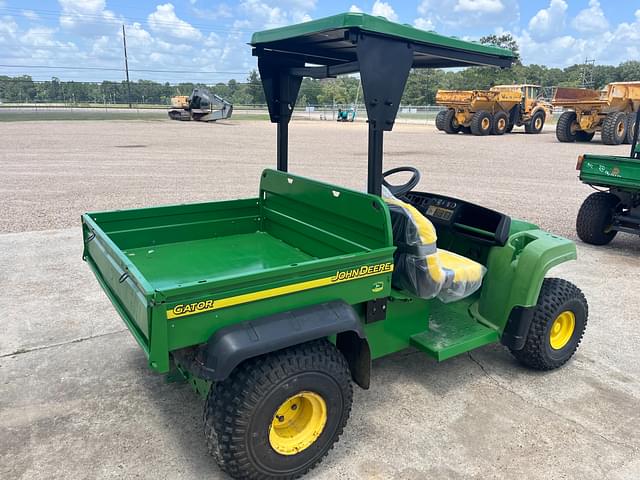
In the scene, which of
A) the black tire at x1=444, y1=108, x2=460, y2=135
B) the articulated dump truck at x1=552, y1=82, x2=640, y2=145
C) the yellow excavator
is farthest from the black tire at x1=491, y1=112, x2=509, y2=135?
the yellow excavator

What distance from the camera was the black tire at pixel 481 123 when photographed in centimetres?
2295

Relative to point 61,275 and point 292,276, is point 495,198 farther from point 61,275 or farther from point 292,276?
point 292,276

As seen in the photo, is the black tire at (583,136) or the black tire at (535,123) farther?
the black tire at (535,123)

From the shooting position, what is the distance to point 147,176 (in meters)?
11.5

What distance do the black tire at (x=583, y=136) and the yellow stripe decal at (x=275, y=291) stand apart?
2093 cm

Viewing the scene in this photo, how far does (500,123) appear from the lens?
23.9 m

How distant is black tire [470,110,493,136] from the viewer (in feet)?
75.3

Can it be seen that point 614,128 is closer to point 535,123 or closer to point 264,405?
point 535,123

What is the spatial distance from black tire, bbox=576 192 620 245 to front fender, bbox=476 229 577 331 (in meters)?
3.50

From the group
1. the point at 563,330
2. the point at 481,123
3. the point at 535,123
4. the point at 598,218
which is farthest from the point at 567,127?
the point at 563,330

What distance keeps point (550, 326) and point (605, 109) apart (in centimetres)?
1882

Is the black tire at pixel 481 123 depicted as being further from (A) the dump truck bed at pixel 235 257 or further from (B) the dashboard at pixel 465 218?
(A) the dump truck bed at pixel 235 257

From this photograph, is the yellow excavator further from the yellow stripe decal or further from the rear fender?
Answer: the rear fender

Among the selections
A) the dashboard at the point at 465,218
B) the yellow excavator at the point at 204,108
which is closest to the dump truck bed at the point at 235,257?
the dashboard at the point at 465,218
